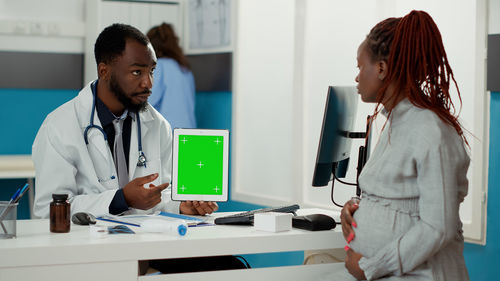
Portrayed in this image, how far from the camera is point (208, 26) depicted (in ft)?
15.0

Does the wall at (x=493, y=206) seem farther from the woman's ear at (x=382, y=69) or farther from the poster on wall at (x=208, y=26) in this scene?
the poster on wall at (x=208, y=26)

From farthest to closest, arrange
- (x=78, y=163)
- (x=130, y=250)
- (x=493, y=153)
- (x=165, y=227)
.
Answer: (x=493, y=153) → (x=78, y=163) → (x=165, y=227) → (x=130, y=250)

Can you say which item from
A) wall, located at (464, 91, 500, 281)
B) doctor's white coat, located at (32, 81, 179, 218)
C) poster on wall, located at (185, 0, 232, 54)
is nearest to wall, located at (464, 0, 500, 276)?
wall, located at (464, 91, 500, 281)

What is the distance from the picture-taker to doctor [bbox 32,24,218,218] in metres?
2.01

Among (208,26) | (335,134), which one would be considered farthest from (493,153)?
(208,26)

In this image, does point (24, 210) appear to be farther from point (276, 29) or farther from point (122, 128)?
point (122, 128)

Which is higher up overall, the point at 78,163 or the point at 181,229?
the point at 78,163

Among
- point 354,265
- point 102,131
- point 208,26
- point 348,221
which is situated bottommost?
point 354,265

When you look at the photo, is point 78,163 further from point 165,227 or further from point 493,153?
point 493,153

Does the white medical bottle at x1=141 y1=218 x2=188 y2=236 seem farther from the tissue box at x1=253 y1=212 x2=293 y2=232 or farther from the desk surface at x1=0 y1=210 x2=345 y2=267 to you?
the tissue box at x1=253 y1=212 x2=293 y2=232

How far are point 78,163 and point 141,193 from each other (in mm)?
338

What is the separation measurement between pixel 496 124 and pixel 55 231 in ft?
5.97

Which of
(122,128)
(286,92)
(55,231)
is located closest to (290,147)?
(286,92)

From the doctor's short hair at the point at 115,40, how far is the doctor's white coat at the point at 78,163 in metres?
0.15
